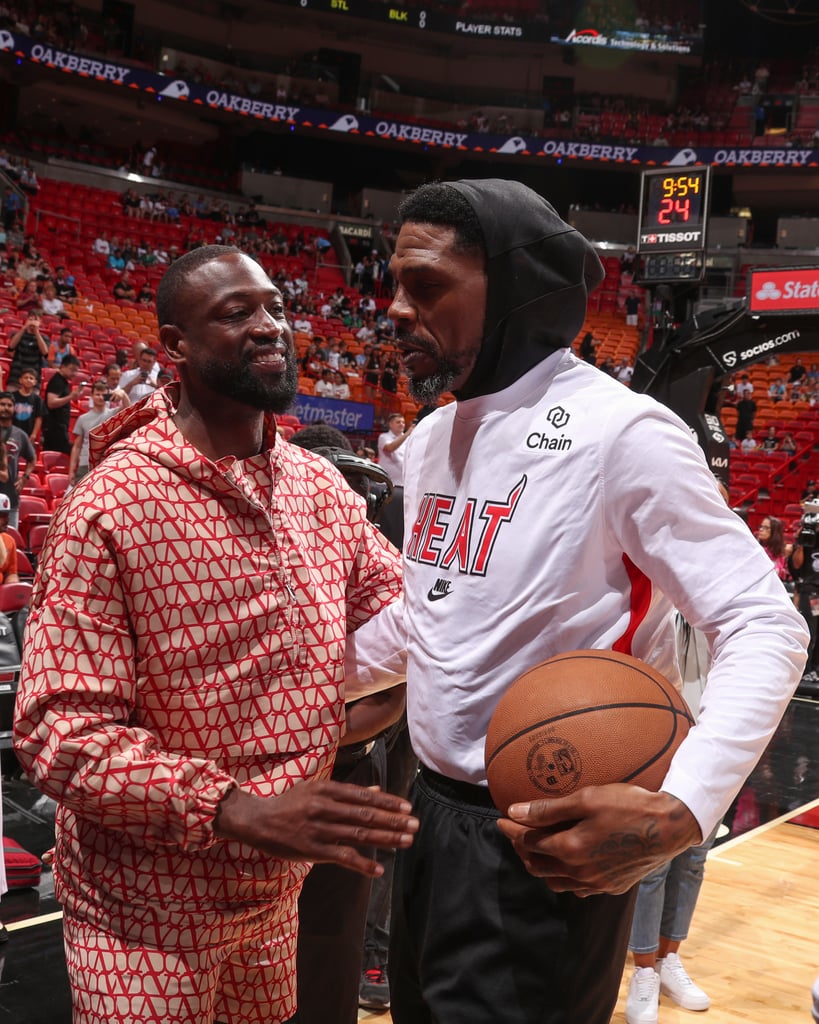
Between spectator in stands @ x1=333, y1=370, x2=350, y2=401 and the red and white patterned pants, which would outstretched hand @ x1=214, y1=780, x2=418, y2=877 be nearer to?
the red and white patterned pants

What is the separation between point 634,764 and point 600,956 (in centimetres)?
39

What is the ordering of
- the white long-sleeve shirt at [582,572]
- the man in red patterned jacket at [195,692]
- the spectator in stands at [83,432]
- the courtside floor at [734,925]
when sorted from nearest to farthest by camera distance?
the white long-sleeve shirt at [582,572], the man in red patterned jacket at [195,692], the courtside floor at [734,925], the spectator in stands at [83,432]

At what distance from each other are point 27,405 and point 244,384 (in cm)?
845

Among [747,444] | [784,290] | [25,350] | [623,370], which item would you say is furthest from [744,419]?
[25,350]

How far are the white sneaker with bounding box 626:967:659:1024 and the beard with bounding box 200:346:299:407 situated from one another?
259cm

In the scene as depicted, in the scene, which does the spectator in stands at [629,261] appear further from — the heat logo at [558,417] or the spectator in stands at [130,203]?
the heat logo at [558,417]

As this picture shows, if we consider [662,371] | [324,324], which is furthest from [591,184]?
[662,371]

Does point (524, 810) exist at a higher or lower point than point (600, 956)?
higher

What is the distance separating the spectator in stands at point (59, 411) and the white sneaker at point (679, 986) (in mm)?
8054

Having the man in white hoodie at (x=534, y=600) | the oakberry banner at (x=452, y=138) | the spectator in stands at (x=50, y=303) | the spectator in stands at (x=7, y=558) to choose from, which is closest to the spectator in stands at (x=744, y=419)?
the oakberry banner at (x=452, y=138)

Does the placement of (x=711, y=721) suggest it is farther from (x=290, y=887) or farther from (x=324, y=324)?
(x=324, y=324)

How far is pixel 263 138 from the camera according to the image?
25.6 meters

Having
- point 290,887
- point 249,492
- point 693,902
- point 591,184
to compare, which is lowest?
point 693,902

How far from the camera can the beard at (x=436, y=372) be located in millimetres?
1729
